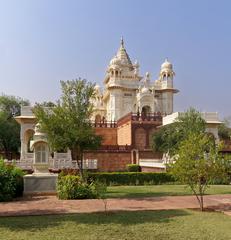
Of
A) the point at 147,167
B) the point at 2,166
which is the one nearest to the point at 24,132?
the point at 147,167

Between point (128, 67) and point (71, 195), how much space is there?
39594mm

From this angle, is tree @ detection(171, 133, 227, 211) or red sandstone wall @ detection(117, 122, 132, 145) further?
red sandstone wall @ detection(117, 122, 132, 145)

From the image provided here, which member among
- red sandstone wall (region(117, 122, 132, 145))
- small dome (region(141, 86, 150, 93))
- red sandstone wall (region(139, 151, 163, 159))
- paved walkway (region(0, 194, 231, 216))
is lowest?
paved walkway (region(0, 194, 231, 216))

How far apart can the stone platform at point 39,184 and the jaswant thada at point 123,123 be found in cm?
136

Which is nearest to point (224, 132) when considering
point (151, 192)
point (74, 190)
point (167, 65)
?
point (167, 65)

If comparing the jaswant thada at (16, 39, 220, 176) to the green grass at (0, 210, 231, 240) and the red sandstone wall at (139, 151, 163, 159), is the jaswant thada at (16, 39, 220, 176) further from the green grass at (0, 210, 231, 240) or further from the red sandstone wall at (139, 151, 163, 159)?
the green grass at (0, 210, 231, 240)

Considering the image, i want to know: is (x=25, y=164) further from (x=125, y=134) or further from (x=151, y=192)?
(x=125, y=134)

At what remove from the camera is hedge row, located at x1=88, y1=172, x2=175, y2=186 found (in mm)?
22062

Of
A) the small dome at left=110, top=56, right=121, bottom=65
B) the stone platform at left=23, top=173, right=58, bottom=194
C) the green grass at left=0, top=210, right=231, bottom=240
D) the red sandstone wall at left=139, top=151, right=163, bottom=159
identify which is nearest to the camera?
the green grass at left=0, top=210, right=231, bottom=240

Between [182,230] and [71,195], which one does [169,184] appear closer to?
[71,195]

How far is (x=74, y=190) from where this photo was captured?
1441 cm

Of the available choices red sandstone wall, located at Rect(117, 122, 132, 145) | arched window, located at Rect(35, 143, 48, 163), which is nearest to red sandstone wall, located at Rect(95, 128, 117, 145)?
red sandstone wall, located at Rect(117, 122, 132, 145)

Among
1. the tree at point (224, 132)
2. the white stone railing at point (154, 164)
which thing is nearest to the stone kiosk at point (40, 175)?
the white stone railing at point (154, 164)

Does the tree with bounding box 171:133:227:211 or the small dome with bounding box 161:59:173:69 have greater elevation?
the small dome with bounding box 161:59:173:69
